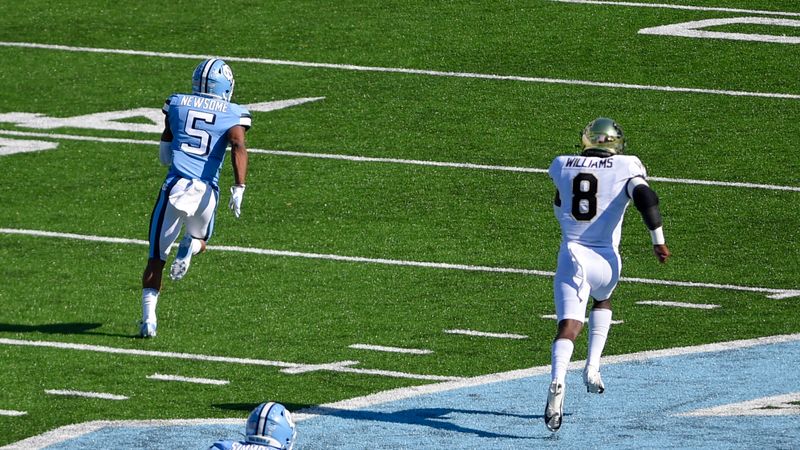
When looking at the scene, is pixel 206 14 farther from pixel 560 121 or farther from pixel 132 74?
pixel 560 121

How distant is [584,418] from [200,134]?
11.6ft

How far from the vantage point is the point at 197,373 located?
10531 millimetres

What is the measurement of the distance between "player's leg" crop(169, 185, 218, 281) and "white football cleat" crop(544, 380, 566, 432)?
3569mm

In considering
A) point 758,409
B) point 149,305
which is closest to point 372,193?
point 149,305

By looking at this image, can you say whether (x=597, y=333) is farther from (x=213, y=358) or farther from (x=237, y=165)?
(x=237, y=165)

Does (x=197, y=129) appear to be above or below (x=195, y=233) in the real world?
above

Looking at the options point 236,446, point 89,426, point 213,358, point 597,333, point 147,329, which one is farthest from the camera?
point 147,329

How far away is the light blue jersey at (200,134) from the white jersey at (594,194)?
2989 mm

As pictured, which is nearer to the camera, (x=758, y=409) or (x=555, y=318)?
(x=758, y=409)

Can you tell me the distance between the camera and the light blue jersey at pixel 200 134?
11594mm

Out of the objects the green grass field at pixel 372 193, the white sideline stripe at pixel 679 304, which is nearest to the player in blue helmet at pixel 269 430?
the green grass field at pixel 372 193

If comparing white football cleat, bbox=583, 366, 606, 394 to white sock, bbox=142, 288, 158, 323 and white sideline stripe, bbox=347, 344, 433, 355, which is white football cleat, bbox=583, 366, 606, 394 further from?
white sock, bbox=142, 288, 158, 323

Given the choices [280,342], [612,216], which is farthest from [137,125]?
[612,216]

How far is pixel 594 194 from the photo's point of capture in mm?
9336
